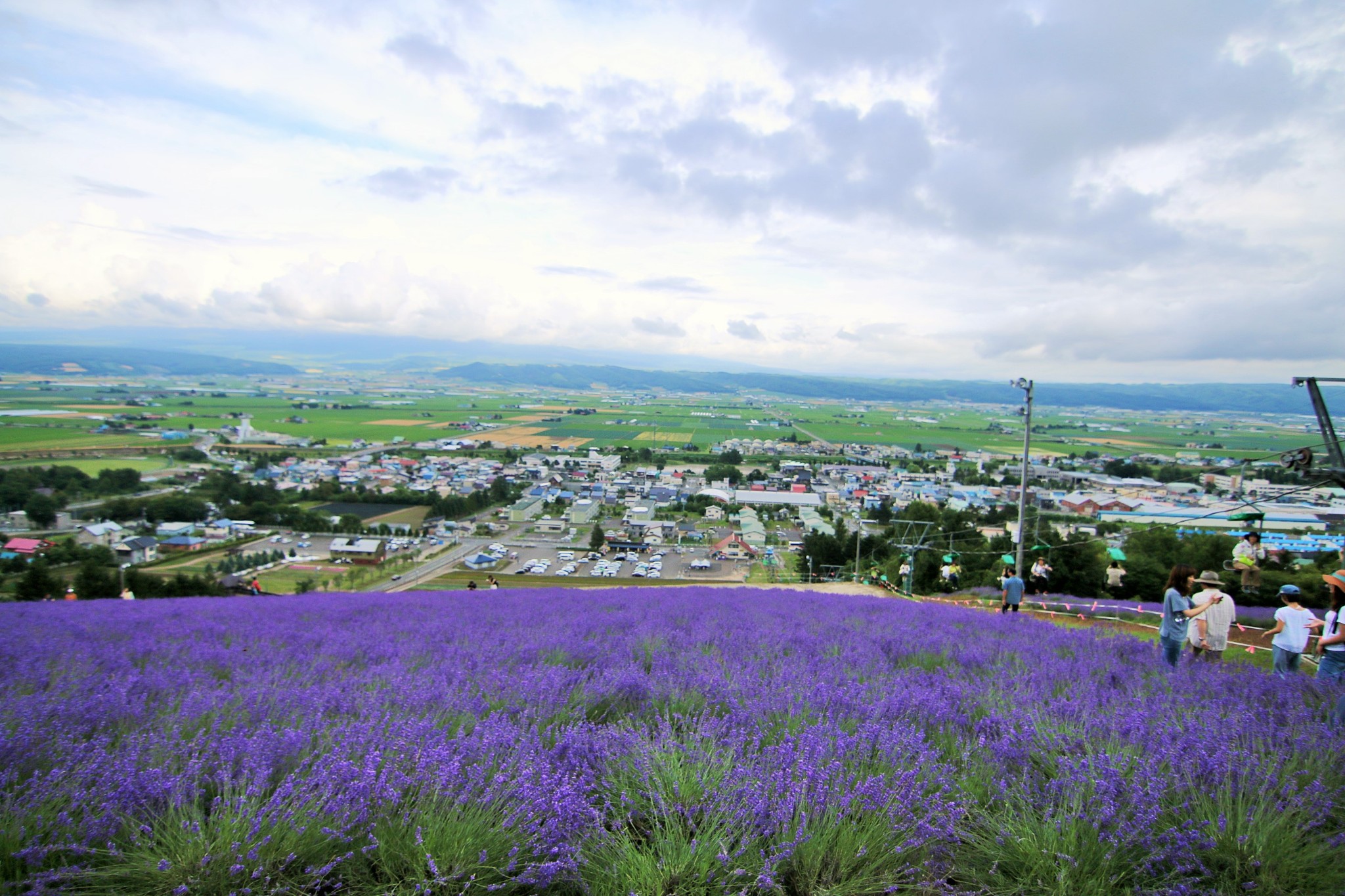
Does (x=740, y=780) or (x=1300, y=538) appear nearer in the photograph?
(x=740, y=780)

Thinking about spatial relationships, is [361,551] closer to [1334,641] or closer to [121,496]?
[121,496]

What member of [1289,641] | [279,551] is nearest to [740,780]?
[1289,641]

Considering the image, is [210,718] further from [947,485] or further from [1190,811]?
[947,485]

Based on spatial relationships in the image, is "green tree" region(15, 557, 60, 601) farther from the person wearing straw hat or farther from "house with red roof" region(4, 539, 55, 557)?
the person wearing straw hat

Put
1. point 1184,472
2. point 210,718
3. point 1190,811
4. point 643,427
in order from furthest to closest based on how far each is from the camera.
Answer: point 643,427 → point 1184,472 → point 210,718 → point 1190,811

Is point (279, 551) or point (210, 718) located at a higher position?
point (210, 718)

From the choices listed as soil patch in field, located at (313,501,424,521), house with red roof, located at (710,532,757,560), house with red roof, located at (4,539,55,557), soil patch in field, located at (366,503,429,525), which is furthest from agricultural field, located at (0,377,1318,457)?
house with red roof, located at (710,532,757,560)

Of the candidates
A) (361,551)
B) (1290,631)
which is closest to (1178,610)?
(1290,631)

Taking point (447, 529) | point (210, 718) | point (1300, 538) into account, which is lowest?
point (447, 529)
